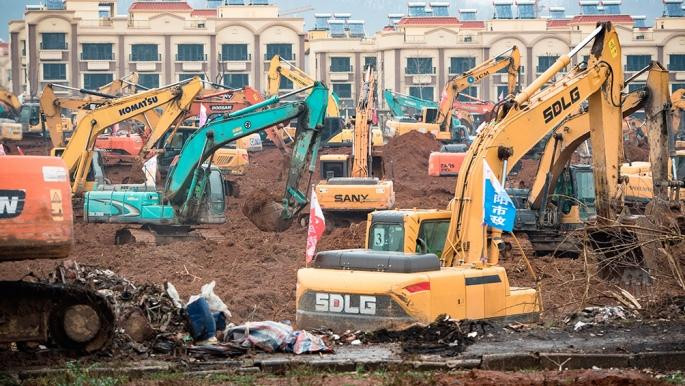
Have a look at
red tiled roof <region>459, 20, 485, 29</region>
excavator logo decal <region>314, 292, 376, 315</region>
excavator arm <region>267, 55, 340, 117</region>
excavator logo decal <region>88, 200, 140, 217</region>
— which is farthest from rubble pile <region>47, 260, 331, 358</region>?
red tiled roof <region>459, 20, 485, 29</region>

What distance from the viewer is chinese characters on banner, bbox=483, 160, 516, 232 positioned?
16906mm

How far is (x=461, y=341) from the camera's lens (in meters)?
14.7

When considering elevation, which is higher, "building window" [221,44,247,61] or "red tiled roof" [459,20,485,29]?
"red tiled roof" [459,20,485,29]

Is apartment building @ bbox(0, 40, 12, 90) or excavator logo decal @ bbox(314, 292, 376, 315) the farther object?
apartment building @ bbox(0, 40, 12, 90)

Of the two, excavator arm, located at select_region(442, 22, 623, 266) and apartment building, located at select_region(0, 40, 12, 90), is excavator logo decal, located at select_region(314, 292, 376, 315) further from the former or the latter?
apartment building, located at select_region(0, 40, 12, 90)

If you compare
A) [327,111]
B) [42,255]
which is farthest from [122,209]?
[327,111]

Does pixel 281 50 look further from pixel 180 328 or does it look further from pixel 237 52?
pixel 180 328

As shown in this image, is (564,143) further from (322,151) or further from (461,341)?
(322,151)

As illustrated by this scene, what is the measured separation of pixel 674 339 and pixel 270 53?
3574 inches

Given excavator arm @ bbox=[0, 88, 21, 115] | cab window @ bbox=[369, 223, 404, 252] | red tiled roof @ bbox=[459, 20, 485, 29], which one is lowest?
cab window @ bbox=[369, 223, 404, 252]

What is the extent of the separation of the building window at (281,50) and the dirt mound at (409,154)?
45.7m

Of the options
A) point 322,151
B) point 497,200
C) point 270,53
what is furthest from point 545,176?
point 270,53

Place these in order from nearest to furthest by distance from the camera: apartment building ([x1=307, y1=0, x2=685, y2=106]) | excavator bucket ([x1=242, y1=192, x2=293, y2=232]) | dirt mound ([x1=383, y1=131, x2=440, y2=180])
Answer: excavator bucket ([x1=242, y1=192, x2=293, y2=232]) → dirt mound ([x1=383, y1=131, x2=440, y2=180]) → apartment building ([x1=307, y1=0, x2=685, y2=106])

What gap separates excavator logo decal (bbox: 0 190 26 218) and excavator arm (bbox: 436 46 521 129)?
35435 millimetres
